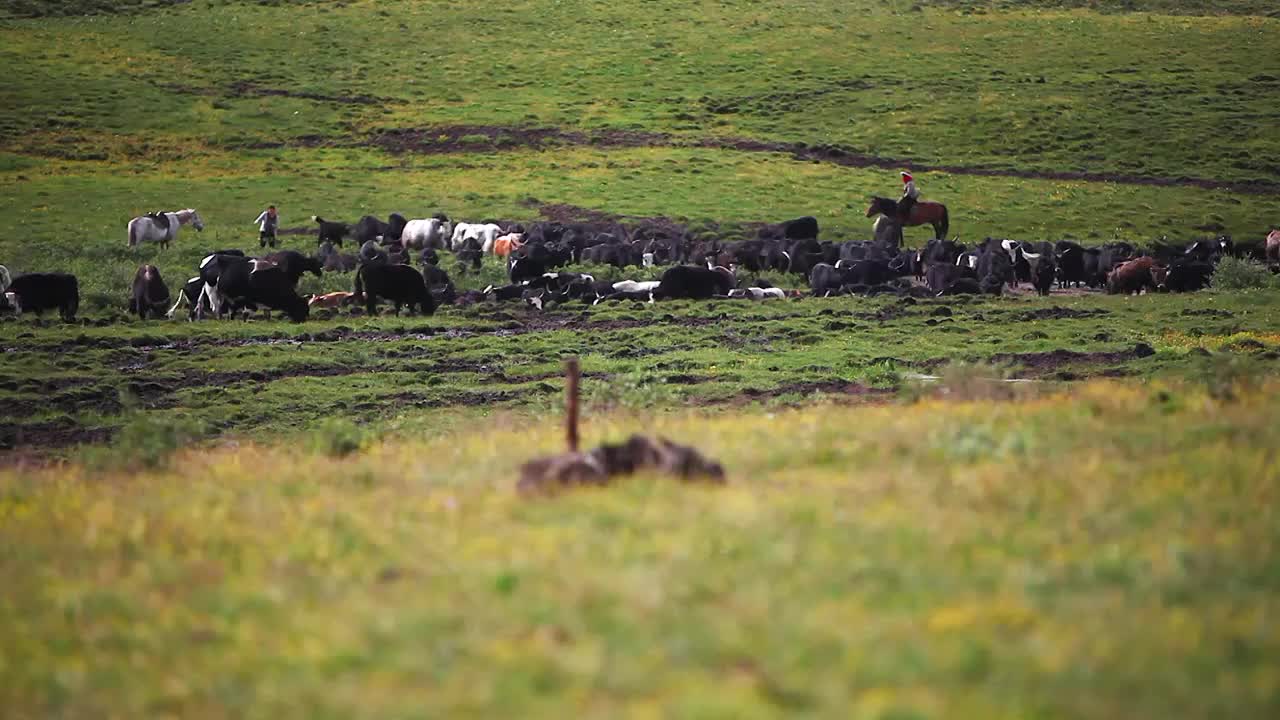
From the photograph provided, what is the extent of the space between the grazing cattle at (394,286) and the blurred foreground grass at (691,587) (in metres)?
18.1

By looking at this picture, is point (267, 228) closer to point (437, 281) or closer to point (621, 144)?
point (437, 281)

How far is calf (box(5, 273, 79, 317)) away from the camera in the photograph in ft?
90.3

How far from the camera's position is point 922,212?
44.2 metres

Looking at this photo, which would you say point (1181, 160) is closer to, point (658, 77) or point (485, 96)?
point (658, 77)

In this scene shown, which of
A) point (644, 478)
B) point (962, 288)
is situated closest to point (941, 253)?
point (962, 288)

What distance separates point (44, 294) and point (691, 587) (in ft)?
76.4

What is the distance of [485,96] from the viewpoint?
2657 inches

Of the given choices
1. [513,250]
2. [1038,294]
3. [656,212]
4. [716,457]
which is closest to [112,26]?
[656,212]

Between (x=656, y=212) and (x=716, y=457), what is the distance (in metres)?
36.7

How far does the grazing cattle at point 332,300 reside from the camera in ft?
100

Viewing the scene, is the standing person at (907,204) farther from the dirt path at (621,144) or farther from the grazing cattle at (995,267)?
the dirt path at (621,144)

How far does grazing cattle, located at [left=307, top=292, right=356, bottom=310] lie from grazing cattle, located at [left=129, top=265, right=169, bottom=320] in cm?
296

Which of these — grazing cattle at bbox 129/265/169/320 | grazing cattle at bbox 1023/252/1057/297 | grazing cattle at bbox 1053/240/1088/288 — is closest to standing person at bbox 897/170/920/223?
grazing cattle at bbox 1053/240/1088/288

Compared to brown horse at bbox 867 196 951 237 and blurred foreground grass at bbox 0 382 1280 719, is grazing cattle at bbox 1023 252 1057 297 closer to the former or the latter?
brown horse at bbox 867 196 951 237
